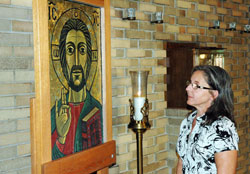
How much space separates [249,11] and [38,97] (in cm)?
328

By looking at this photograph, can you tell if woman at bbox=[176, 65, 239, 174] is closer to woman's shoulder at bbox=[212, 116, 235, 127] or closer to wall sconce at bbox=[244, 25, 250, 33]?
woman's shoulder at bbox=[212, 116, 235, 127]

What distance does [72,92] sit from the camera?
240cm

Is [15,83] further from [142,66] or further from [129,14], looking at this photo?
[142,66]

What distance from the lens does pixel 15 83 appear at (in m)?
2.12

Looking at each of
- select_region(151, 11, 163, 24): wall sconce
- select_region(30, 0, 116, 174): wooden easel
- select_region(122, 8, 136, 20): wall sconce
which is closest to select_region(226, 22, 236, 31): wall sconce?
select_region(151, 11, 163, 24): wall sconce

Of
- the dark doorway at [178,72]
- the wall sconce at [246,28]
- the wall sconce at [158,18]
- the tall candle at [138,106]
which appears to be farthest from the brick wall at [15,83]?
the wall sconce at [246,28]

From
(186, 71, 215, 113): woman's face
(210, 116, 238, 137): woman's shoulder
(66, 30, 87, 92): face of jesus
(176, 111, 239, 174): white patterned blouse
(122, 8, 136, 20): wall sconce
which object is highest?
(122, 8, 136, 20): wall sconce

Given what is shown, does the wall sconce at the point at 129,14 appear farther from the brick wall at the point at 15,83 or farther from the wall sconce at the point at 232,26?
the wall sconce at the point at 232,26

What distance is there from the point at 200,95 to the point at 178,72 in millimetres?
1443

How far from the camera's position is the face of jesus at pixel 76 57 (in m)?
2.37

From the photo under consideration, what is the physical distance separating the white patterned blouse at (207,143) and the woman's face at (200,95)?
76 mm

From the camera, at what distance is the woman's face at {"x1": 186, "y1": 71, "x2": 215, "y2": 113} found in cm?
212

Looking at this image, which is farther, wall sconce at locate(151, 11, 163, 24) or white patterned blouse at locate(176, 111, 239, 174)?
wall sconce at locate(151, 11, 163, 24)

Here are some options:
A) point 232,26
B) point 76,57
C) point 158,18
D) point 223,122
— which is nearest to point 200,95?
point 223,122
